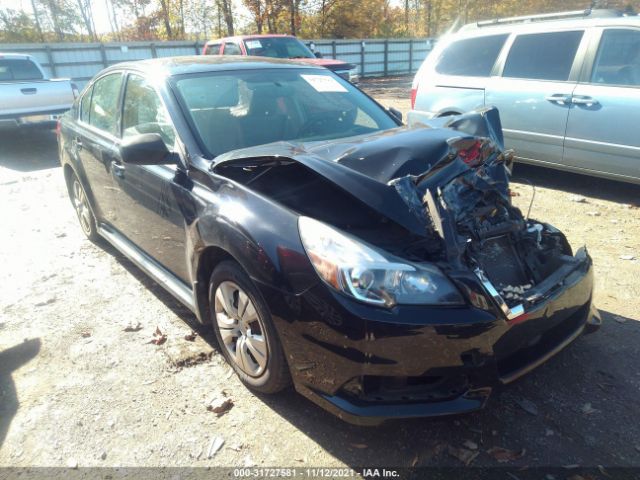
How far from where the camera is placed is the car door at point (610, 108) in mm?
5082

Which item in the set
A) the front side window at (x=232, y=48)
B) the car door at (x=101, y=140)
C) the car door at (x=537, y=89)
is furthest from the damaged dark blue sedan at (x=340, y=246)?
the front side window at (x=232, y=48)

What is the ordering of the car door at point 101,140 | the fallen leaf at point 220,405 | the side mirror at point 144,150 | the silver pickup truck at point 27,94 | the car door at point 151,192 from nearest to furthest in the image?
the fallen leaf at point 220,405 → the side mirror at point 144,150 → the car door at point 151,192 → the car door at point 101,140 → the silver pickup truck at point 27,94

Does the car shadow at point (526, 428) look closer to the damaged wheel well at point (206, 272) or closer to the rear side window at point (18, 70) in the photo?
the damaged wheel well at point (206, 272)

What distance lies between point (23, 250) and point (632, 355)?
5.35 meters

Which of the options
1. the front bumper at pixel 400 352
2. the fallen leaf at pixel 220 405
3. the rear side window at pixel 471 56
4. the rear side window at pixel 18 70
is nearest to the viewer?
the front bumper at pixel 400 352

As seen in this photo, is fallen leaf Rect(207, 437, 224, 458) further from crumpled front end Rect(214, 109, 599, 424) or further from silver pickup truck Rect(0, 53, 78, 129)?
silver pickup truck Rect(0, 53, 78, 129)

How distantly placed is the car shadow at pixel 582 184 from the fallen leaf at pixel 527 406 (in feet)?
11.0

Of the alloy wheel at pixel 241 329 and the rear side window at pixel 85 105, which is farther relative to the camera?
the rear side window at pixel 85 105

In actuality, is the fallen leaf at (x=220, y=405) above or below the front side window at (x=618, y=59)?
below

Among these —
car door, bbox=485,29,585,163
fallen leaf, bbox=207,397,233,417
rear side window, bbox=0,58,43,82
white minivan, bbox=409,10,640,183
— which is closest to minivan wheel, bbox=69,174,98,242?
fallen leaf, bbox=207,397,233,417

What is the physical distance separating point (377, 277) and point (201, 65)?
2.35 m

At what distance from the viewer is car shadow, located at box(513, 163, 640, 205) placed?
570 cm

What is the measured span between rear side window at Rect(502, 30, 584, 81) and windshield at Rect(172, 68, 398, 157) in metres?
3.03

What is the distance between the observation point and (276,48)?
13.0 metres
